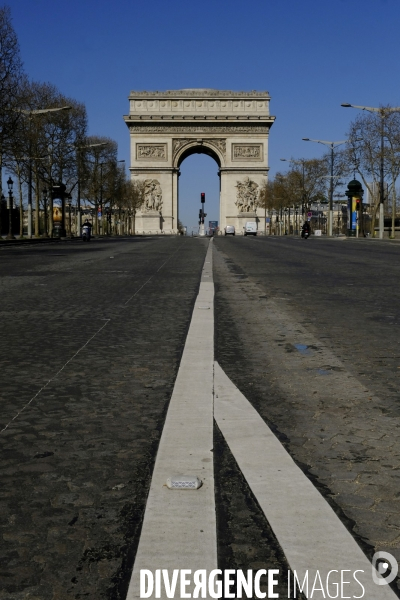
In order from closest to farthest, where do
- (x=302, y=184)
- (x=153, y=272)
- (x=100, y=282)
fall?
(x=100, y=282) → (x=153, y=272) → (x=302, y=184)

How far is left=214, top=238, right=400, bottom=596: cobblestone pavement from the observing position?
2803mm

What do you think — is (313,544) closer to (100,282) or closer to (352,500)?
(352,500)

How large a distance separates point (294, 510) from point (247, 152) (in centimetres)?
8670

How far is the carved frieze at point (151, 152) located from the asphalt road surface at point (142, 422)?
80242 millimetres

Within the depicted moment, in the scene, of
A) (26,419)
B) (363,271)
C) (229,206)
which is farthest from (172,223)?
(26,419)

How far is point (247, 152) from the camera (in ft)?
288

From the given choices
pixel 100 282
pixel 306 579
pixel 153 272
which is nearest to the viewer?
pixel 306 579

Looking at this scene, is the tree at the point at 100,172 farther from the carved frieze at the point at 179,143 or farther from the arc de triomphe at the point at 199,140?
the carved frieze at the point at 179,143

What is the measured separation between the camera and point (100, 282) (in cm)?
1299

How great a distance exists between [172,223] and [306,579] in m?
88.3

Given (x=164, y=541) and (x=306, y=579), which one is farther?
(x=164, y=541)

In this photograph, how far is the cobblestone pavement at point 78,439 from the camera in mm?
2289

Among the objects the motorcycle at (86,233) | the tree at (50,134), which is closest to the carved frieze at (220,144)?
the tree at (50,134)

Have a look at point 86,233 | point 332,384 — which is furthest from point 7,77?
point 332,384
